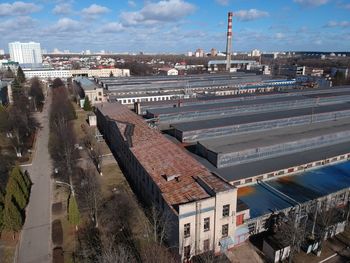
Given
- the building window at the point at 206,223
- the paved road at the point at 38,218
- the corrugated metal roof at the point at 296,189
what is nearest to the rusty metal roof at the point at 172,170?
the building window at the point at 206,223

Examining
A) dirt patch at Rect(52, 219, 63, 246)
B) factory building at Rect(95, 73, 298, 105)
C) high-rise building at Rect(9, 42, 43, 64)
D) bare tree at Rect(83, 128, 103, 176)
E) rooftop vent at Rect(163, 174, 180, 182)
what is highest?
high-rise building at Rect(9, 42, 43, 64)

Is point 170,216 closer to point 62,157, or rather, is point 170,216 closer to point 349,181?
point 349,181

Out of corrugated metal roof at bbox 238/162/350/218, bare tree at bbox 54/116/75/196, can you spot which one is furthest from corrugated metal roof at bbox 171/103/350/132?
bare tree at bbox 54/116/75/196

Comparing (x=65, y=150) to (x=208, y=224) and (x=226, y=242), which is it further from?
(x=226, y=242)

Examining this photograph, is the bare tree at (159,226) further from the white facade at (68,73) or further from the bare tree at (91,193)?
the white facade at (68,73)

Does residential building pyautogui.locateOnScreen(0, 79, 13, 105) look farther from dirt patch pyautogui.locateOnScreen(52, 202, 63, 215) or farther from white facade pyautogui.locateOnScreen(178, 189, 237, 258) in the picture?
white facade pyautogui.locateOnScreen(178, 189, 237, 258)

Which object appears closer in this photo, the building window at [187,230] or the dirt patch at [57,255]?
the building window at [187,230]
